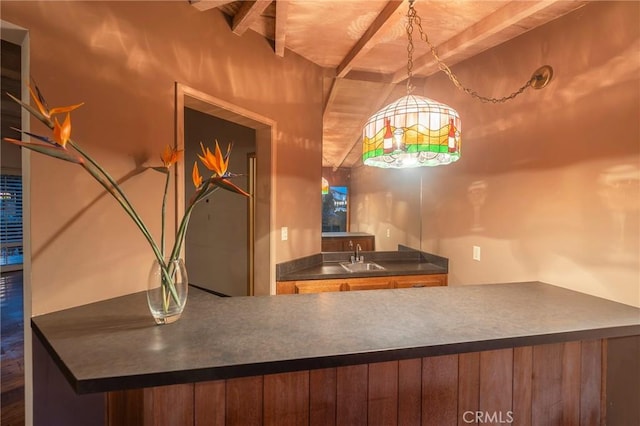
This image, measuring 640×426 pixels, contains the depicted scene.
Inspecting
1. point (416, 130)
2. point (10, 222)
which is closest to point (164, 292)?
point (416, 130)

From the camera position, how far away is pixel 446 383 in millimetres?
1116

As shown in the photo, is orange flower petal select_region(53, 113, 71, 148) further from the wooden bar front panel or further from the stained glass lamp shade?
the stained glass lamp shade

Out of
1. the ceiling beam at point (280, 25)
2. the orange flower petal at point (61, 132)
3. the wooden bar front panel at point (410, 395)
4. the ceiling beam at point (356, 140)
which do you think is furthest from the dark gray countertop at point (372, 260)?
the orange flower petal at point (61, 132)

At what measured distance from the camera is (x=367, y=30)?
2.13 m

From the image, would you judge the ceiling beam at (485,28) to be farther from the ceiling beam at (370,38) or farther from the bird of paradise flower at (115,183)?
the bird of paradise flower at (115,183)

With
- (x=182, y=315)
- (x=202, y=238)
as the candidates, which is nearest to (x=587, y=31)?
(x=182, y=315)

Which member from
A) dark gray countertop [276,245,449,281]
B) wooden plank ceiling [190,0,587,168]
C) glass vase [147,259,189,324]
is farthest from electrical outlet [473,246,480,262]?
glass vase [147,259,189,324]

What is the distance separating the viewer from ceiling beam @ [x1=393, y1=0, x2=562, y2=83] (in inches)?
67.3

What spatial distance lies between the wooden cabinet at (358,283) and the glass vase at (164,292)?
137 centimetres

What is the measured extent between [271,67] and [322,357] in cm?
214

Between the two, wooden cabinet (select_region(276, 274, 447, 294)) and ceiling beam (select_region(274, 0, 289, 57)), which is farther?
wooden cabinet (select_region(276, 274, 447, 294))

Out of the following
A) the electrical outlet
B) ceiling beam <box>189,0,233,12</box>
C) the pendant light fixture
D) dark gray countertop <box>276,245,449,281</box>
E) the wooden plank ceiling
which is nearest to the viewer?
the pendant light fixture

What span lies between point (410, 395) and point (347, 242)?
210 cm

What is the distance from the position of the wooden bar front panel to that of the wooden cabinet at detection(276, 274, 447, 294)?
59.0 inches
